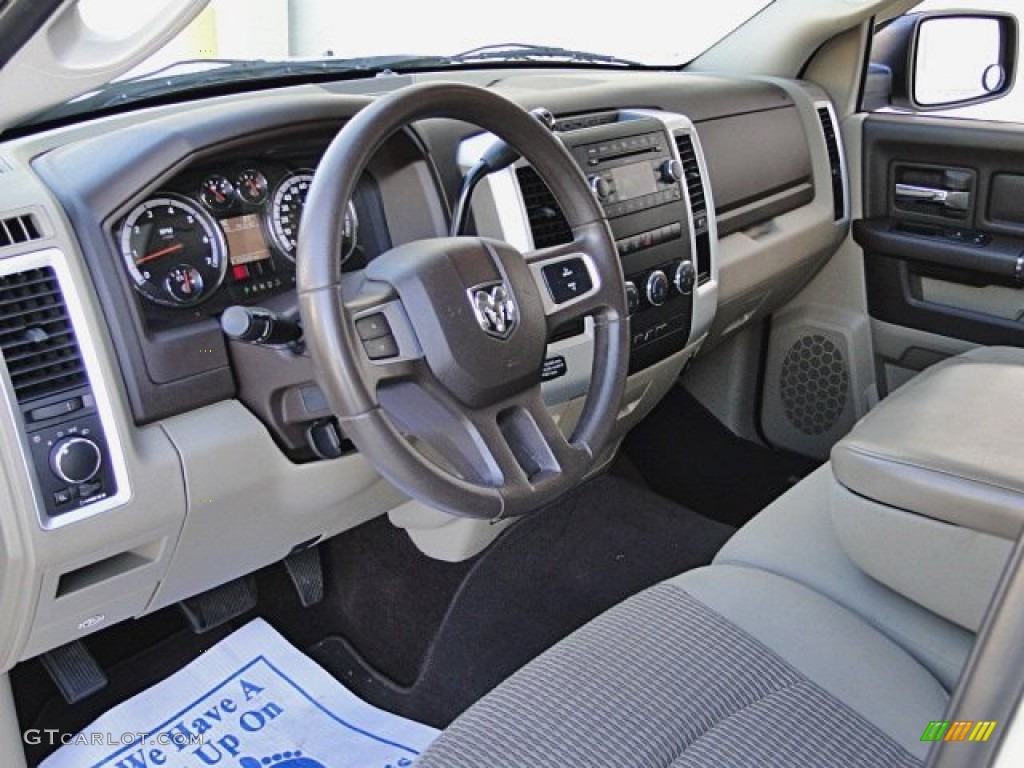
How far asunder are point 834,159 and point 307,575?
138 cm

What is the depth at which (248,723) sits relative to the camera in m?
1.78

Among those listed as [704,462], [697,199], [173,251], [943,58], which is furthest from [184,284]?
[943,58]

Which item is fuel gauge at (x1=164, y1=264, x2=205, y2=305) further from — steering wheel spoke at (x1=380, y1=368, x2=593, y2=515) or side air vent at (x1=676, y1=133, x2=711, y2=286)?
side air vent at (x1=676, y1=133, x2=711, y2=286)

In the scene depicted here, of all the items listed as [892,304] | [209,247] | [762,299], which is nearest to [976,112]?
[892,304]

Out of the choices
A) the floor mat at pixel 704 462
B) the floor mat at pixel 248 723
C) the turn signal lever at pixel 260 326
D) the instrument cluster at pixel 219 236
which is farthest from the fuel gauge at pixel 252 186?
the floor mat at pixel 704 462

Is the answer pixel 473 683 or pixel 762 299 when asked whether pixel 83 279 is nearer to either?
pixel 473 683

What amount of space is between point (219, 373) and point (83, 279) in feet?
0.66

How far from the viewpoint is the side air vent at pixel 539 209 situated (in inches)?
60.1

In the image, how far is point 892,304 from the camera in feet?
7.69

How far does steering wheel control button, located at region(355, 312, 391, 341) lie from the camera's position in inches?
44.3

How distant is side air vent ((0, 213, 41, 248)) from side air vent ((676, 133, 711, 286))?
3.42 feet

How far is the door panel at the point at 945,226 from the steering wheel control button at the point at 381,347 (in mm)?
1454

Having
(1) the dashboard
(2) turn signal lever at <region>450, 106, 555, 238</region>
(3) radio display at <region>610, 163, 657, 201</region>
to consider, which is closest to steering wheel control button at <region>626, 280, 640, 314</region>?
(1) the dashboard

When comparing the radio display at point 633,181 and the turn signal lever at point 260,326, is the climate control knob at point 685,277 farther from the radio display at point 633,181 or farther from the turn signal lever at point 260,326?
the turn signal lever at point 260,326
